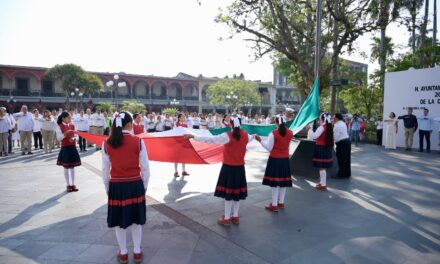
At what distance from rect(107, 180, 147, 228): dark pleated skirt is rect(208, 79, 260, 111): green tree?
1409 inches

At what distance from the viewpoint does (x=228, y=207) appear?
4.75 meters

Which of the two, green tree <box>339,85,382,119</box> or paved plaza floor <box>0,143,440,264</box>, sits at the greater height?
green tree <box>339,85,382,119</box>

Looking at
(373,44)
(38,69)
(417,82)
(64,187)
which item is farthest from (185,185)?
(38,69)

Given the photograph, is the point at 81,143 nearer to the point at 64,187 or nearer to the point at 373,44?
the point at 64,187

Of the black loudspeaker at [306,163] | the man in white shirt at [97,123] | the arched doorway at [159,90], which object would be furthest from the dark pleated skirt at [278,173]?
the arched doorway at [159,90]

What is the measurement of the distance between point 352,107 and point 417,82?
29.0 ft

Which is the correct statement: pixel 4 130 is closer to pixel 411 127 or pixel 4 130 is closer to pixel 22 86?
pixel 411 127

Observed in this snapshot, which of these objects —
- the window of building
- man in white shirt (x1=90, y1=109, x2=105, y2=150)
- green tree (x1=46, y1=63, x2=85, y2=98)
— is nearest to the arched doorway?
green tree (x1=46, y1=63, x2=85, y2=98)

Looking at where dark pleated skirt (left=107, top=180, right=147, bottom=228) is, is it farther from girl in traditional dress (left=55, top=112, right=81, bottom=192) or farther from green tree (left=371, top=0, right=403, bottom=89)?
green tree (left=371, top=0, right=403, bottom=89)

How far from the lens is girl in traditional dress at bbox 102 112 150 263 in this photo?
343 cm

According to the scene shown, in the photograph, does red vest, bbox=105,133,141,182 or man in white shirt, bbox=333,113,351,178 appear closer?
red vest, bbox=105,133,141,182

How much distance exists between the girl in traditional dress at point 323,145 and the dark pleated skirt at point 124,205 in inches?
177

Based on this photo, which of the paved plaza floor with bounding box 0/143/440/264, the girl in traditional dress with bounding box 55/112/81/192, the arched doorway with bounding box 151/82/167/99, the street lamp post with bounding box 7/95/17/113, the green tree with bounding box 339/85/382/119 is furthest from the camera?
the arched doorway with bounding box 151/82/167/99

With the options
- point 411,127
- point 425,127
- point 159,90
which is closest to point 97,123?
point 411,127
